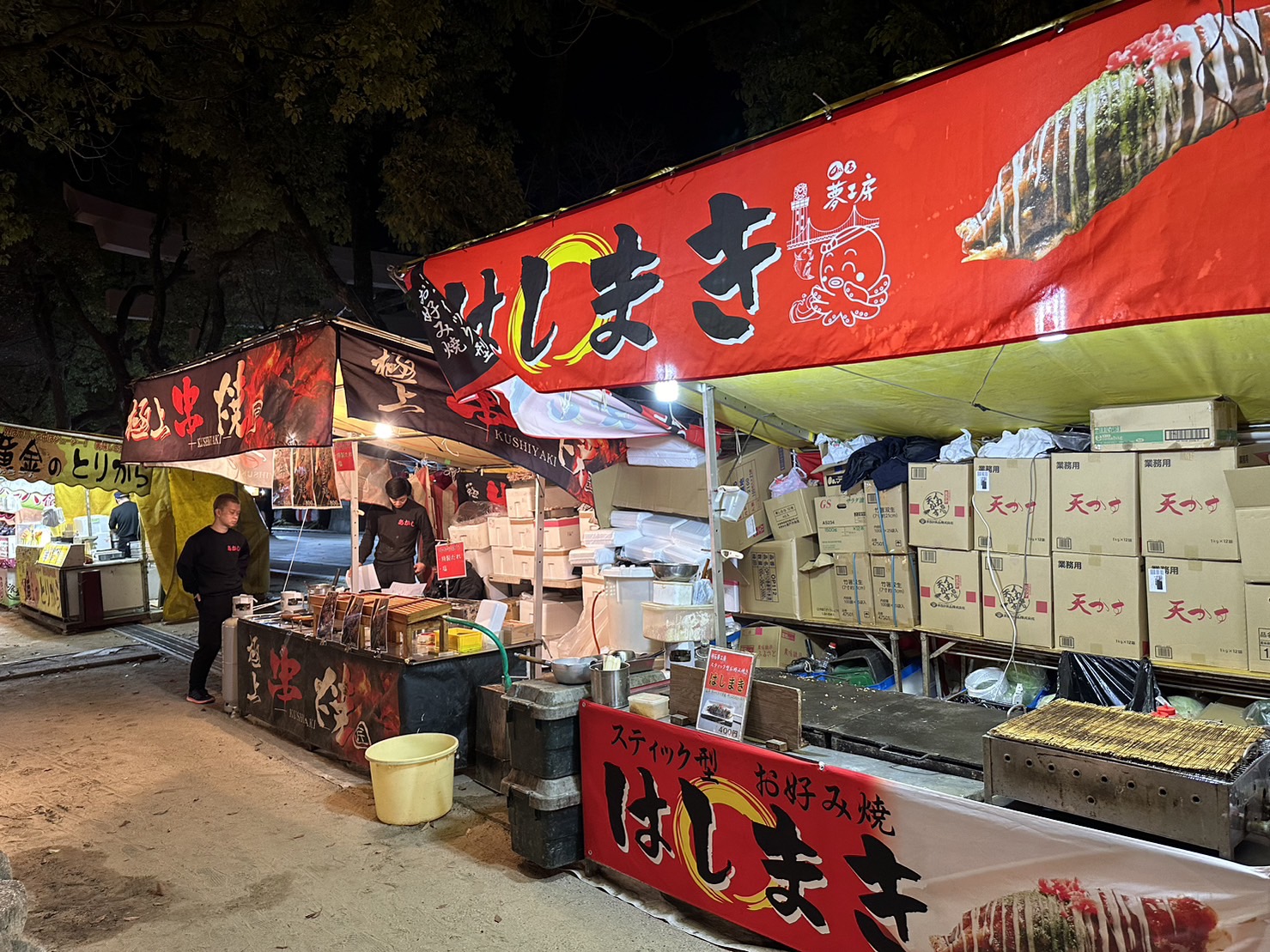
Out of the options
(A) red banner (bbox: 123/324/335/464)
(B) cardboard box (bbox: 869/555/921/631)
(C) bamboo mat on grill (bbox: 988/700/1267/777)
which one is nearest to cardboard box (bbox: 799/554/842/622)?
(B) cardboard box (bbox: 869/555/921/631)

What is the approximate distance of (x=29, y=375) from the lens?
25953mm

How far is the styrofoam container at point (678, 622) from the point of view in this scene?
7219 mm

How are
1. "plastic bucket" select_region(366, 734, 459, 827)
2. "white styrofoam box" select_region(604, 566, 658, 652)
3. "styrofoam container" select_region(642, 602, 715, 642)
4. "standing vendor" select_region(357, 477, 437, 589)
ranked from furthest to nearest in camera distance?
"standing vendor" select_region(357, 477, 437, 589) → "white styrofoam box" select_region(604, 566, 658, 652) → "styrofoam container" select_region(642, 602, 715, 642) → "plastic bucket" select_region(366, 734, 459, 827)

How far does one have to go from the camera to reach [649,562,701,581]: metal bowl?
7562mm

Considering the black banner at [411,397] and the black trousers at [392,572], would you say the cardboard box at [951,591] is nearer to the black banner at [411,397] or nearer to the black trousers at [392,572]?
the black banner at [411,397]

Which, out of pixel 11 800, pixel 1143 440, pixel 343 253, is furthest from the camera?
pixel 343 253

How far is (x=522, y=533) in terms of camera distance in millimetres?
9375

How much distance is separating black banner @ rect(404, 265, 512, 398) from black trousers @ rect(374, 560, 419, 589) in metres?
4.78

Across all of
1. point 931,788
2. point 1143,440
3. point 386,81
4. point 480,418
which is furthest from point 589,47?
point 931,788

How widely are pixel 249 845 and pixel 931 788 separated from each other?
4309 millimetres

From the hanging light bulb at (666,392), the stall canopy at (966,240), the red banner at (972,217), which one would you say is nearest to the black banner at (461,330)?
the stall canopy at (966,240)

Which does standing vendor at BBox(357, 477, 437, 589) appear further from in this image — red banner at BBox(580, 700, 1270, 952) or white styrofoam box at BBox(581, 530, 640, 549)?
red banner at BBox(580, 700, 1270, 952)

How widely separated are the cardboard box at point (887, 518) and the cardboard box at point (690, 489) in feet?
4.01

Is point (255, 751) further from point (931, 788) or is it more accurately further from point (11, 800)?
point (931, 788)
